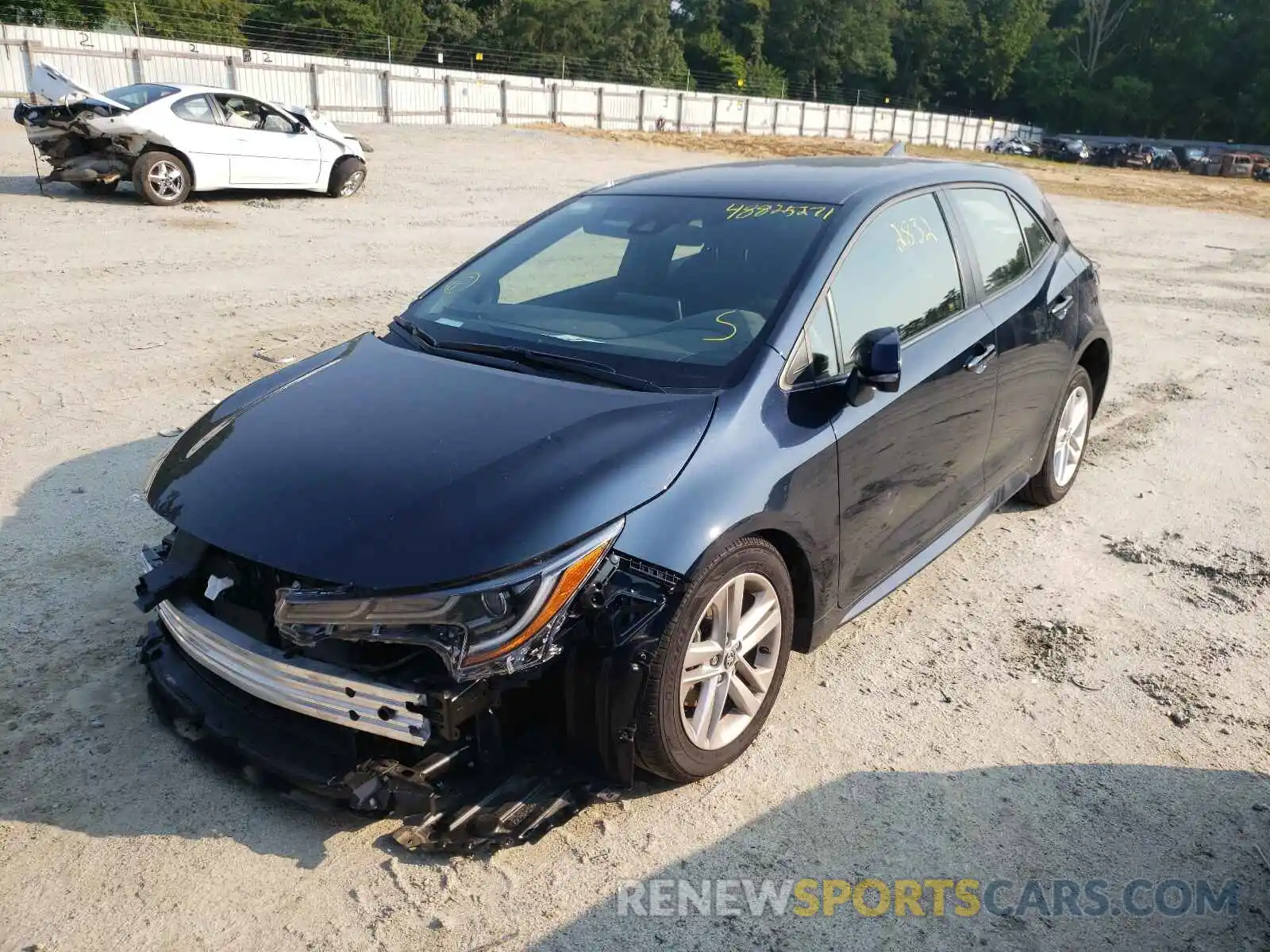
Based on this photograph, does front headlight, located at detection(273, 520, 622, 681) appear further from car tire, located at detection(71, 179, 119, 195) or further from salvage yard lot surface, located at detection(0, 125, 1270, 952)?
car tire, located at detection(71, 179, 119, 195)

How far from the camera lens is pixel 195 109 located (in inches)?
542

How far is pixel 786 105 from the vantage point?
185 ft

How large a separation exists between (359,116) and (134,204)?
21695mm

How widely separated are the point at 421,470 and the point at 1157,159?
218ft

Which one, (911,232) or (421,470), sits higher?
(911,232)

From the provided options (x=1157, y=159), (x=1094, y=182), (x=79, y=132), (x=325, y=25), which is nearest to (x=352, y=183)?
(x=79, y=132)

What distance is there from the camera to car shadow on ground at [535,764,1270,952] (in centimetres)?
258

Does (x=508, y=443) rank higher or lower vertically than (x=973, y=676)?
higher

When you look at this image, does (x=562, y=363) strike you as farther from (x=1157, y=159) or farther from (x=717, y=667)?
(x=1157, y=159)

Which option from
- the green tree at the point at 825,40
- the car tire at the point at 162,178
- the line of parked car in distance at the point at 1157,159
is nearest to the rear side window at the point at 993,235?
the car tire at the point at 162,178

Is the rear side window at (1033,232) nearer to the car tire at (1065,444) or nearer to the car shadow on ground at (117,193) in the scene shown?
the car tire at (1065,444)

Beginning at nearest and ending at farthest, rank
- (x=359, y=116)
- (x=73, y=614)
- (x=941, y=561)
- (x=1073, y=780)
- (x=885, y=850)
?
(x=885, y=850) < (x=1073, y=780) < (x=73, y=614) < (x=941, y=561) < (x=359, y=116)

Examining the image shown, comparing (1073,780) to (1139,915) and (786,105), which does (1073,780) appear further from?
(786,105)

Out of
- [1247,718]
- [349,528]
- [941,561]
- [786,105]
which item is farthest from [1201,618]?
[786,105]
